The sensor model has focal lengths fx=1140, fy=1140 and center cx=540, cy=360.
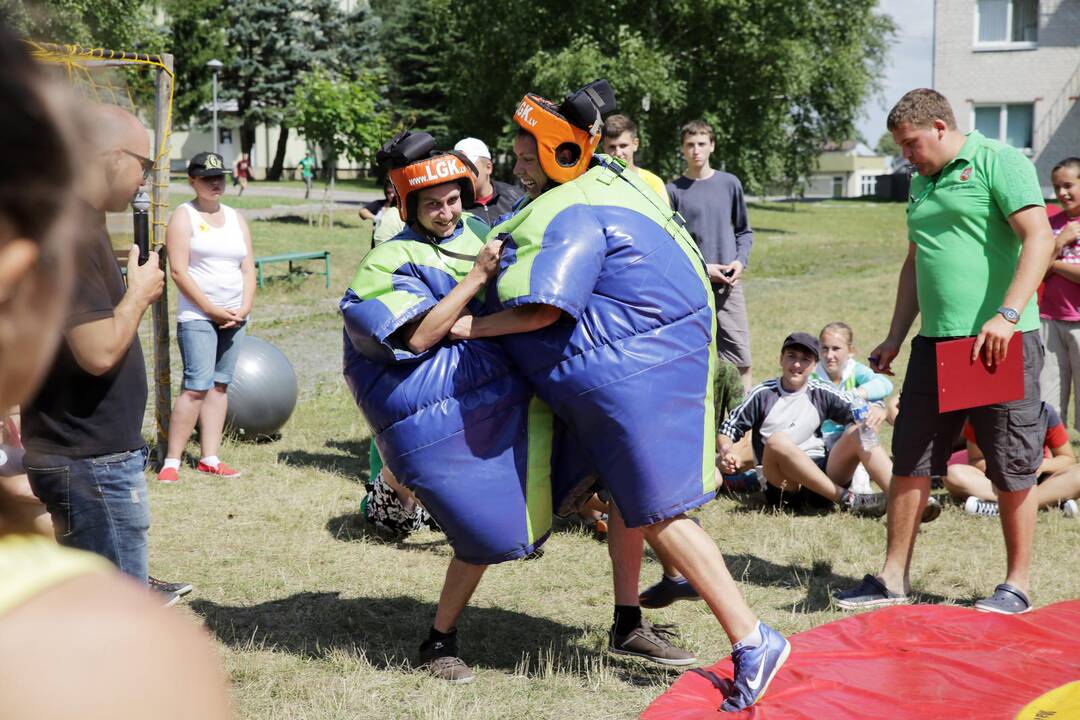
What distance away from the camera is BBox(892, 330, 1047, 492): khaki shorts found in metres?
4.89

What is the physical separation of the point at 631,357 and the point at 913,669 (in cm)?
155

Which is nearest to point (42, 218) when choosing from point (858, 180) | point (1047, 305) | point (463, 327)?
point (463, 327)

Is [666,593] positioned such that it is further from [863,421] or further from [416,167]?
[863,421]

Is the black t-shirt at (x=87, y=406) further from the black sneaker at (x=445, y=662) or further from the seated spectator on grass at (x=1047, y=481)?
the seated spectator on grass at (x=1047, y=481)

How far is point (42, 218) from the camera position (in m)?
0.95

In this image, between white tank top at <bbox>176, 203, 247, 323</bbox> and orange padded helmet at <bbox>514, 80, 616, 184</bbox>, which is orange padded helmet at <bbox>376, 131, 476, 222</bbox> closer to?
orange padded helmet at <bbox>514, 80, 616, 184</bbox>

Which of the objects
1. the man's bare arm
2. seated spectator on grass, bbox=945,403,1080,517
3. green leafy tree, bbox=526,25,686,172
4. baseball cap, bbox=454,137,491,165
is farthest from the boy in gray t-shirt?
green leafy tree, bbox=526,25,686,172

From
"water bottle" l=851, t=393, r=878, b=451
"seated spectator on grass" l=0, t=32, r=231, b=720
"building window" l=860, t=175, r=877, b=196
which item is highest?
"building window" l=860, t=175, r=877, b=196

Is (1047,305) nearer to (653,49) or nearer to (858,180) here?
(653,49)

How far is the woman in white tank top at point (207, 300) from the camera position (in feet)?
23.8

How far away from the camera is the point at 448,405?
4090mm

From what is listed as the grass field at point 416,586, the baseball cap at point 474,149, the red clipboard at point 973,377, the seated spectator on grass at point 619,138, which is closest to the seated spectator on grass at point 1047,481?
the grass field at point 416,586

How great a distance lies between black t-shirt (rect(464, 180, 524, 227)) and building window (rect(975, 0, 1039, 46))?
32.6 m

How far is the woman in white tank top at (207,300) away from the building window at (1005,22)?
33374 mm
